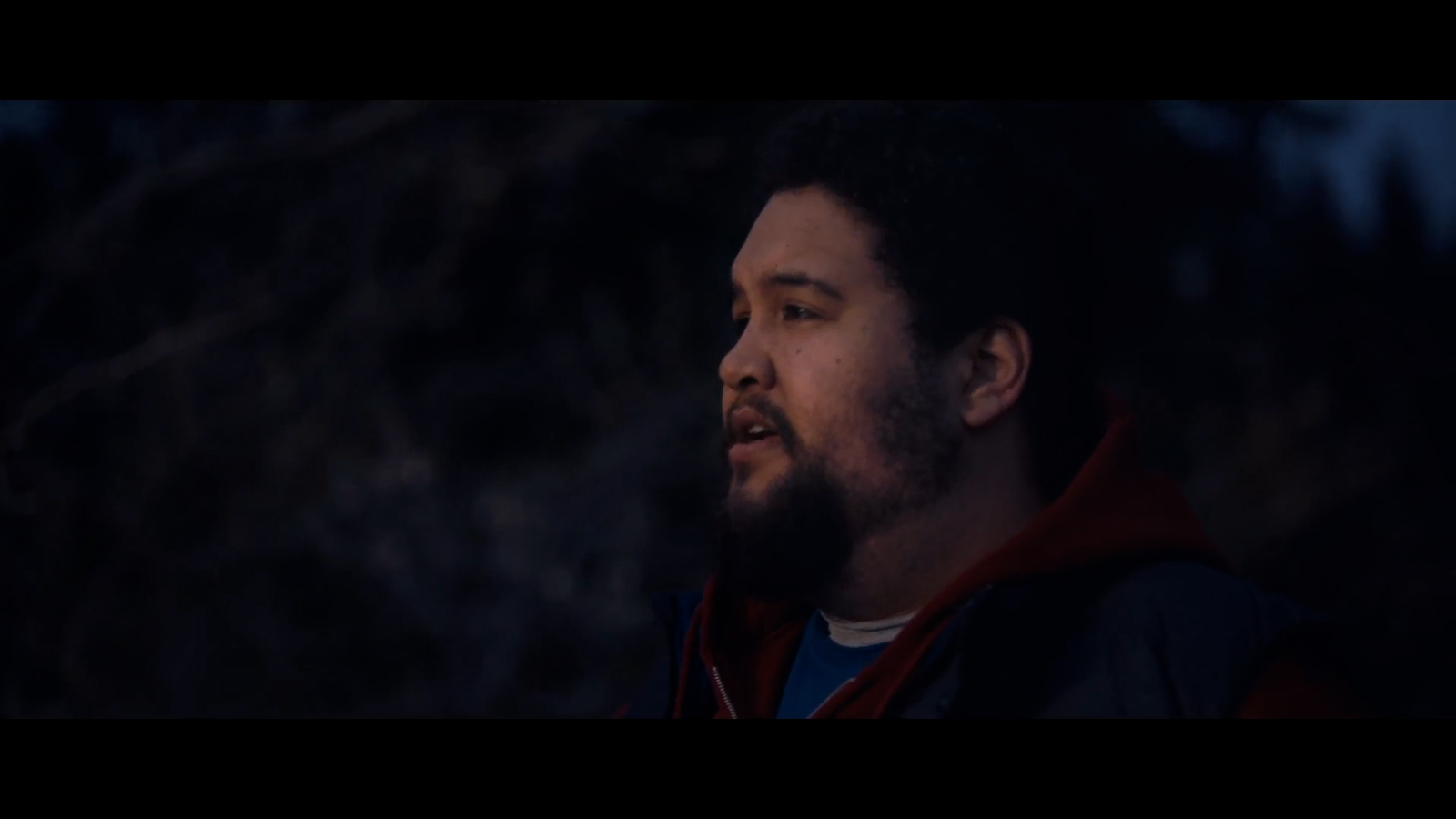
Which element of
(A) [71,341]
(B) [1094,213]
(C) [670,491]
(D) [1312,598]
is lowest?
(D) [1312,598]

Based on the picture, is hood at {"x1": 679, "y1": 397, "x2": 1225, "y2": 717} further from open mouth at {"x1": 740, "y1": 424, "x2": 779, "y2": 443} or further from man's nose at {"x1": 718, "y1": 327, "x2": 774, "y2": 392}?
man's nose at {"x1": 718, "y1": 327, "x2": 774, "y2": 392}

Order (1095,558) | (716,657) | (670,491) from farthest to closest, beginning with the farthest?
(670,491), (716,657), (1095,558)

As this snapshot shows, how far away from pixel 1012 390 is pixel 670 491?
81 centimetres

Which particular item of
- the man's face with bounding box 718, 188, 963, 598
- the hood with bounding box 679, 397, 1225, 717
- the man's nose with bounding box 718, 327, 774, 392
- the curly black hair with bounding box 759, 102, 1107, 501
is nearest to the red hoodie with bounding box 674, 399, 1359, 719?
the hood with bounding box 679, 397, 1225, 717

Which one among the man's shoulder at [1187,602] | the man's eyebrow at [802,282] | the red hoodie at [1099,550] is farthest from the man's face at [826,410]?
the man's shoulder at [1187,602]

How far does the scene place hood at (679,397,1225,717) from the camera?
99.0 inches

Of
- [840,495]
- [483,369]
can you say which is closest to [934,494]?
[840,495]

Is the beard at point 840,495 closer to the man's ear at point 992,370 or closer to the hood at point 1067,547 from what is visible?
the man's ear at point 992,370

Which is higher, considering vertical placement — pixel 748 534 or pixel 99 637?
pixel 99 637

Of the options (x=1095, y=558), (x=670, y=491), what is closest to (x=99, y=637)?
(x=670, y=491)

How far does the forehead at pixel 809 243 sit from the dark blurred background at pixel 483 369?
0.12 metres

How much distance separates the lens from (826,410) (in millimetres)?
2684

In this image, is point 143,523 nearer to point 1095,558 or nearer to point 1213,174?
point 1095,558

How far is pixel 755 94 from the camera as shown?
2.98 m
